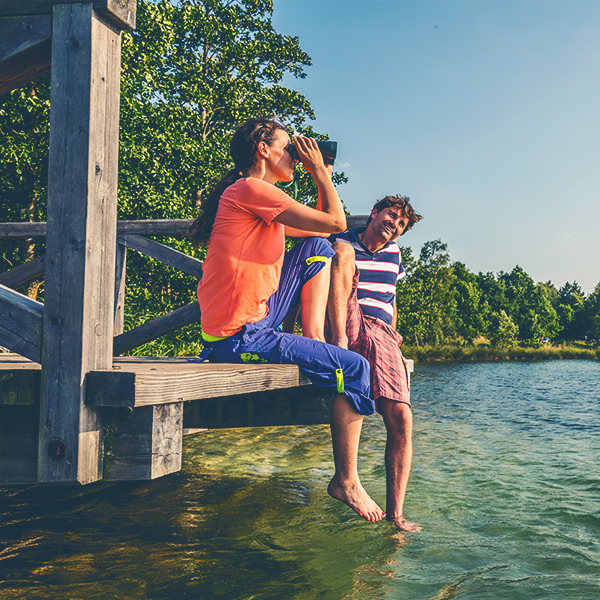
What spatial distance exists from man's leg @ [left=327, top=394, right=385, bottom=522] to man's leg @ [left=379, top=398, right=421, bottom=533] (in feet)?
2.01

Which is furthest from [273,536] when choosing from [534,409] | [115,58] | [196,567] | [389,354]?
[534,409]

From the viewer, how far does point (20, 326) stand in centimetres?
214

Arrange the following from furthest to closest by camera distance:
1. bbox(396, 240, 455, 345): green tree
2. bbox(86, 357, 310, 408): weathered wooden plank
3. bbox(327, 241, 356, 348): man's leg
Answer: bbox(396, 240, 455, 345): green tree, bbox(327, 241, 356, 348): man's leg, bbox(86, 357, 310, 408): weathered wooden plank

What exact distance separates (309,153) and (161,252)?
8.78 feet

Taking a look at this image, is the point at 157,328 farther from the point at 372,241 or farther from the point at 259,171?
the point at 259,171

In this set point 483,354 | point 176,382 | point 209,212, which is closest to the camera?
point 176,382

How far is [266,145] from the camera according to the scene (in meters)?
3.09

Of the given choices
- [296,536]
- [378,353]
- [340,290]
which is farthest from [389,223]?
[296,536]

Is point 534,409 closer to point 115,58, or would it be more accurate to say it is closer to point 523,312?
point 115,58

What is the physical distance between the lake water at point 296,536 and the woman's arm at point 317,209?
1676 mm

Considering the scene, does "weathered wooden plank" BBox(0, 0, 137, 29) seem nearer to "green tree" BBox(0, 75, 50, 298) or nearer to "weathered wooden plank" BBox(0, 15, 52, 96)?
"weathered wooden plank" BBox(0, 15, 52, 96)

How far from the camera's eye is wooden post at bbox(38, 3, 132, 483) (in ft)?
6.84

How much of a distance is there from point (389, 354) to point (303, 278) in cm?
77

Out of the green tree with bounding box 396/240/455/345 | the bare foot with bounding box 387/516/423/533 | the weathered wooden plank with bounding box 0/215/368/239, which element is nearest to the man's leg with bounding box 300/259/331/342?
the bare foot with bounding box 387/516/423/533
